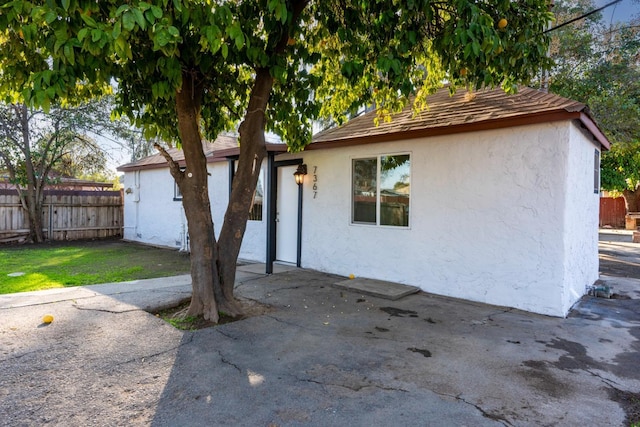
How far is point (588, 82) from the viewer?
9.72 meters

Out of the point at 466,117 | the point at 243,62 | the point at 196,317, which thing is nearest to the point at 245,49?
the point at 243,62

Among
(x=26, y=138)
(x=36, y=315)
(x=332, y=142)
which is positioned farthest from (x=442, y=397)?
(x=26, y=138)

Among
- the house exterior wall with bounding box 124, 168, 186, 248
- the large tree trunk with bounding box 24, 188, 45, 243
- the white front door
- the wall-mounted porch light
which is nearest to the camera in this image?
the wall-mounted porch light

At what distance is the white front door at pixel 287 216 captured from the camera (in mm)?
8156

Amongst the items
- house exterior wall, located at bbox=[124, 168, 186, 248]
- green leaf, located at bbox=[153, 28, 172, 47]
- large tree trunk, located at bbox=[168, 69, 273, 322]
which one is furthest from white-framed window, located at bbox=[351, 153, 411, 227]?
house exterior wall, located at bbox=[124, 168, 186, 248]

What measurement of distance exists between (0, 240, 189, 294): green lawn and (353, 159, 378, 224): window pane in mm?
3587

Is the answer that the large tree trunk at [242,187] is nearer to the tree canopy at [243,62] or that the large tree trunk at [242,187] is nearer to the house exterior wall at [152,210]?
the tree canopy at [243,62]

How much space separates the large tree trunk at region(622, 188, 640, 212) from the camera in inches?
775

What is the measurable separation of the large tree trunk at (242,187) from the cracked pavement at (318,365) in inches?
23.0

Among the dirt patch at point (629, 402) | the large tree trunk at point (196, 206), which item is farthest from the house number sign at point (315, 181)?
the dirt patch at point (629, 402)

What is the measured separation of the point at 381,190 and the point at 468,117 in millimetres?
1823

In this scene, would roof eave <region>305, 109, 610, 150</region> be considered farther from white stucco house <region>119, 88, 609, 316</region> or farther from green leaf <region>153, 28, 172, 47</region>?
green leaf <region>153, 28, 172, 47</region>

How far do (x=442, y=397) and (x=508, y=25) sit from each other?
395 centimetres

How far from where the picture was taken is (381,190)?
658 centimetres
